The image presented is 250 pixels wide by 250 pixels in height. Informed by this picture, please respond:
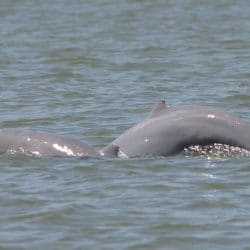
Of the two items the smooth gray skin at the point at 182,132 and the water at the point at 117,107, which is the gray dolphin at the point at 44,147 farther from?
the smooth gray skin at the point at 182,132

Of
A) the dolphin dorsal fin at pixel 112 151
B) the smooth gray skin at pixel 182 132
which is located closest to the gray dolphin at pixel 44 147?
the dolphin dorsal fin at pixel 112 151

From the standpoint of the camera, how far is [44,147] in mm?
13977

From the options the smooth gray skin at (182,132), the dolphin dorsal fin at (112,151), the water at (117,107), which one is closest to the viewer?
the water at (117,107)

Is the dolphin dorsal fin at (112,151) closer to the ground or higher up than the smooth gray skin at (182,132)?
closer to the ground

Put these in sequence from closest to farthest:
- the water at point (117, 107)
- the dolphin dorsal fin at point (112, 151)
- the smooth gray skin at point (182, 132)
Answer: the water at point (117, 107)
the smooth gray skin at point (182, 132)
the dolphin dorsal fin at point (112, 151)

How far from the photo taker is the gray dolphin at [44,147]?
1396 cm

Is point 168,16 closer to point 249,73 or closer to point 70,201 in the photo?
point 249,73

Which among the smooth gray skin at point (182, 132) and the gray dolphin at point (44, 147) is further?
the gray dolphin at point (44, 147)

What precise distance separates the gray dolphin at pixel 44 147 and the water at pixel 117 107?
0.39 feet

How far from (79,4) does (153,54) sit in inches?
407

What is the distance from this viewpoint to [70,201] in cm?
1215

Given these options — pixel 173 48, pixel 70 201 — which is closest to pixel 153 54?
pixel 173 48

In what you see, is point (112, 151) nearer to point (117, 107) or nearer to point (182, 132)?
point (182, 132)

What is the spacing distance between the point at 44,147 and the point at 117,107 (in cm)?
437
